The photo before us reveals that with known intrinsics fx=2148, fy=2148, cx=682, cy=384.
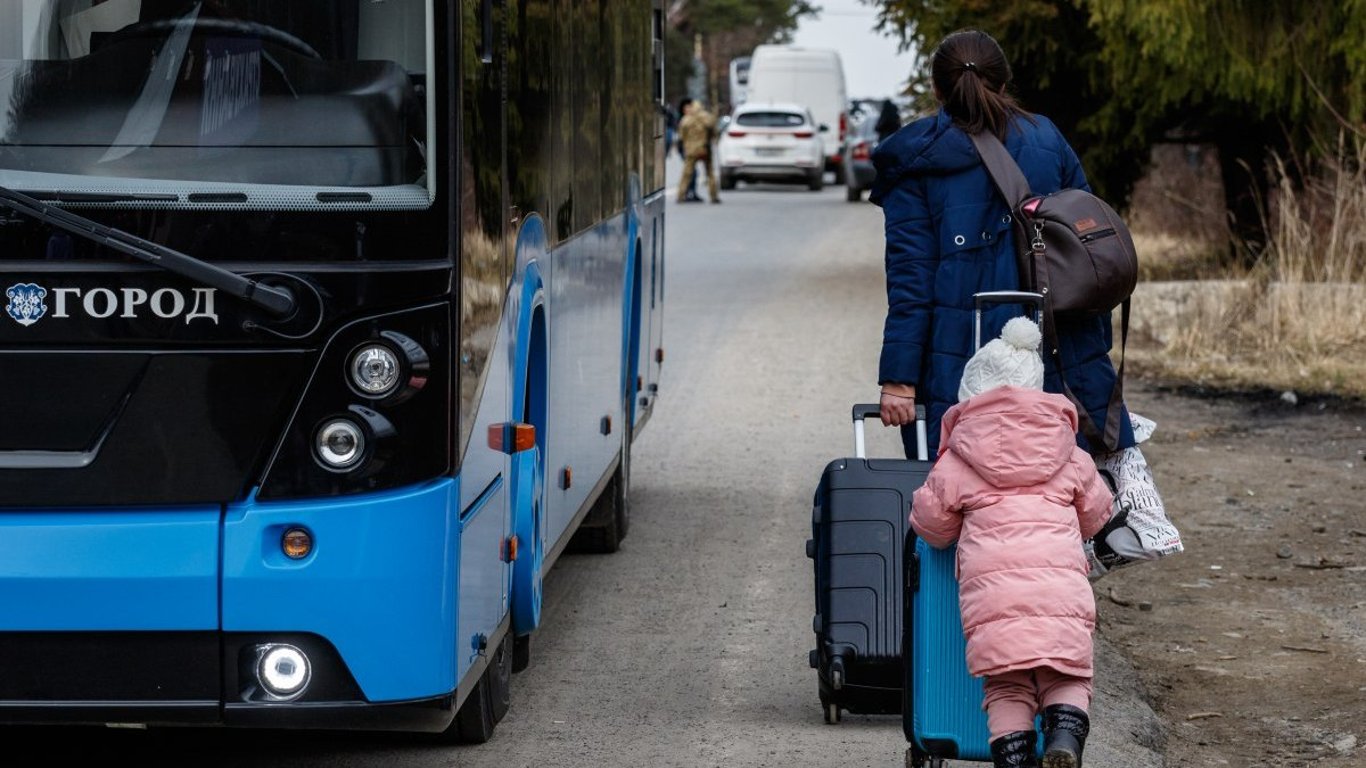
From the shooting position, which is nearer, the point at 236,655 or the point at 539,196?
the point at 236,655

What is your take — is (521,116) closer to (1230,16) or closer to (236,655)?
(236,655)

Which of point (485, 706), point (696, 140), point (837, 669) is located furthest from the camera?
point (696, 140)

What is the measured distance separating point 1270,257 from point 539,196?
10.5 m

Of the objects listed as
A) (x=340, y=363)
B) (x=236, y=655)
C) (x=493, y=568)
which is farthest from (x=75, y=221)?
(x=493, y=568)

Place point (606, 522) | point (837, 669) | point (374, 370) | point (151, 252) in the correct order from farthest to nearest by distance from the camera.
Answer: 1. point (606, 522)
2. point (837, 669)
3. point (374, 370)
4. point (151, 252)

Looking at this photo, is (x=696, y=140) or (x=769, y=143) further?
(x=769, y=143)

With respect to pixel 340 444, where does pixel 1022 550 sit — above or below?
below

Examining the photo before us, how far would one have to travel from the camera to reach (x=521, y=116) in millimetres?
5469

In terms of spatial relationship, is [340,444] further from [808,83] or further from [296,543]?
Result: [808,83]

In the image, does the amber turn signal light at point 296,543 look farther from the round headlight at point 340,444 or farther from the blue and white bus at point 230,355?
the round headlight at point 340,444

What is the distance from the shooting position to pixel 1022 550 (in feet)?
14.4

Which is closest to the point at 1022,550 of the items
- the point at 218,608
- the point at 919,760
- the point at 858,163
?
the point at 919,760

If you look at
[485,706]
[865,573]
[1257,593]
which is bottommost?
[1257,593]

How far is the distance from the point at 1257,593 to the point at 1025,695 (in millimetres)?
3793
